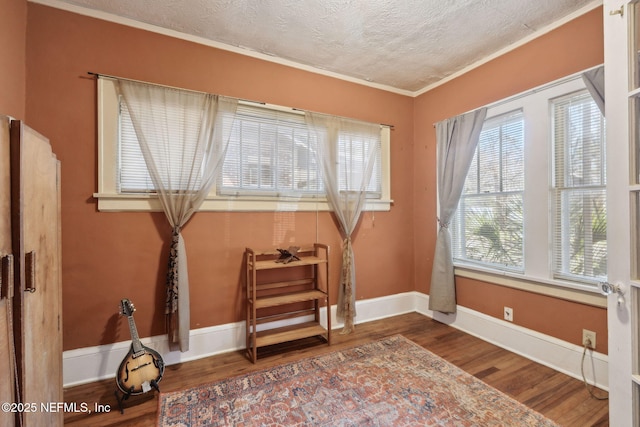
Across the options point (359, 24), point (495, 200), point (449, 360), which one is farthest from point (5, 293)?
point (495, 200)

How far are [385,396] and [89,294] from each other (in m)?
2.19

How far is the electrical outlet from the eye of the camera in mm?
1938

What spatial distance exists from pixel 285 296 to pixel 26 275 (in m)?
1.86

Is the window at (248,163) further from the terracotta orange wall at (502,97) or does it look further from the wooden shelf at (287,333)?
the wooden shelf at (287,333)

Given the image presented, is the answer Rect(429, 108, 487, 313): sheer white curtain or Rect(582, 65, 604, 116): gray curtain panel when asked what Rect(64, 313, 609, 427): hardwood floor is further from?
Rect(582, 65, 604, 116): gray curtain panel

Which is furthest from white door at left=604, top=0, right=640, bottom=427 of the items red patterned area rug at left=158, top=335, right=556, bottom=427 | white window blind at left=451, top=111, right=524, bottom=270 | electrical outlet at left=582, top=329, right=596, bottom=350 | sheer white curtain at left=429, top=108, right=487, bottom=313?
sheer white curtain at left=429, top=108, right=487, bottom=313

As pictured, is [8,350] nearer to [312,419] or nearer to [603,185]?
[312,419]

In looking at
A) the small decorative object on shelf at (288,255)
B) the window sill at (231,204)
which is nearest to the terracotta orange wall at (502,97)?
the window sill at (231,204)

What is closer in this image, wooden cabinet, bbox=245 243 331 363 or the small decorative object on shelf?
wooden cabinet, bbox=245 243 331 363

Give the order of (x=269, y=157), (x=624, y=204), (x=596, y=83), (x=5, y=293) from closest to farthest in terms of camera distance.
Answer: (x=5, y=293), (x=624, y=204), (x=596, y=83), (x=269, y=157)

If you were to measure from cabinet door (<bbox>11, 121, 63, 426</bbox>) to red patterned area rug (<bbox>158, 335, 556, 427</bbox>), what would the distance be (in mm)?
801

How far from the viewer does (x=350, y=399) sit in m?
1.79

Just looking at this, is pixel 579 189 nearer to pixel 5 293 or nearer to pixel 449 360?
pixel 449 360

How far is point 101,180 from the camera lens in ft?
6.67
